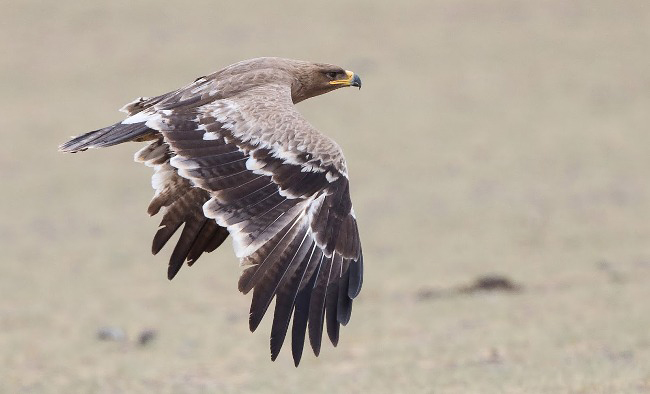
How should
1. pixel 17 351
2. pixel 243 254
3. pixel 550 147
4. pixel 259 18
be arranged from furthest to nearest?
pixel 259 18 < pixel 550 147 < pixel 17 351 < pixel 243 254

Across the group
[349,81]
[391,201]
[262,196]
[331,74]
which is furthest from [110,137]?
[391,201]

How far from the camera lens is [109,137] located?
7316 mm

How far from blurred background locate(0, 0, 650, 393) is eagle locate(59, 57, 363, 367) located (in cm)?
245

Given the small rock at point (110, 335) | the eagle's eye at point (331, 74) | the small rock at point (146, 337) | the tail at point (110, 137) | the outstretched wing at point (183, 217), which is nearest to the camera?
the tail at point (110, 137)

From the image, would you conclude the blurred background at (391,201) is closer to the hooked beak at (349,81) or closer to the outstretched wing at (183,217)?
the outstretched wing at (183,217)

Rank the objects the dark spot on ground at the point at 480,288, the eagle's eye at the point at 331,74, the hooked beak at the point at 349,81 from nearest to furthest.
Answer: the eagle's eye at the point at 331,74 < the hooked beak at the point at 349,81 < the dark spot on ground at the point at 480,288

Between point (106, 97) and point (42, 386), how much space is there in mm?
16976

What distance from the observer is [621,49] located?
28297 millimetres

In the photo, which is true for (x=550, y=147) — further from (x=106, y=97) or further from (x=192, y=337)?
(x=192, y=337)

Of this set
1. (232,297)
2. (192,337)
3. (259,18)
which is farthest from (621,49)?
(192,337)

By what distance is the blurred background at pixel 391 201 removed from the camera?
11281 millimetres

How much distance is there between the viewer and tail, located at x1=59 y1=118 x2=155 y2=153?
7.21 m


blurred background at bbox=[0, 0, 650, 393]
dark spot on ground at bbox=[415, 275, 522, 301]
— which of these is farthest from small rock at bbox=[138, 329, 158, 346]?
dark spot on ground at bbox=[415, 275, 522, 301]

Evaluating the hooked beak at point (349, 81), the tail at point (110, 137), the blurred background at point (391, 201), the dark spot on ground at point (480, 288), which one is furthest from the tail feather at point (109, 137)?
the dark spot on ground at point (480, 288)
